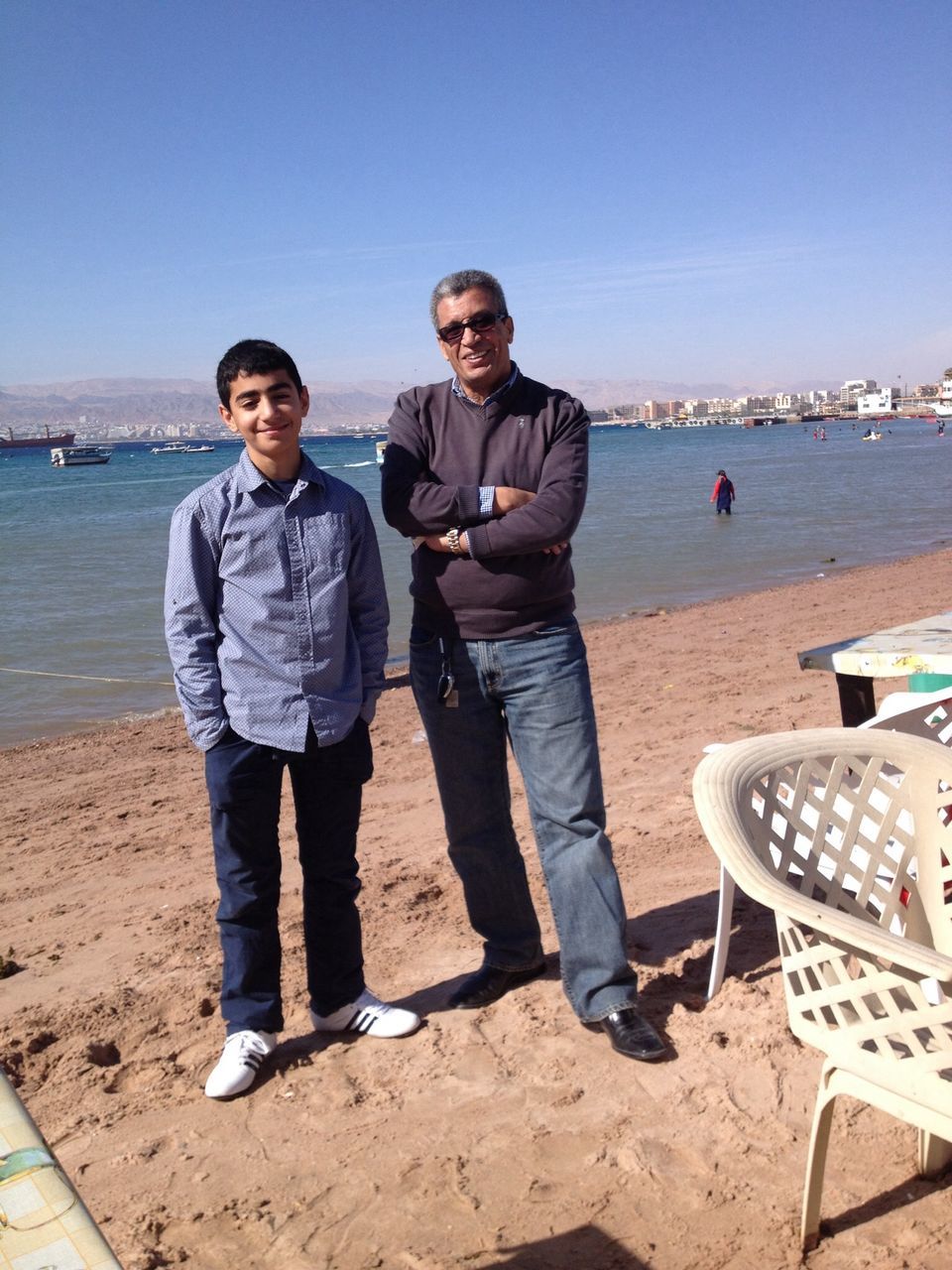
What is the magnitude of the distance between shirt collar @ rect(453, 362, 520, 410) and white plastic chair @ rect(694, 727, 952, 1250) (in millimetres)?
1308

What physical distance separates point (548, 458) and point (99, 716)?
27.2 ft

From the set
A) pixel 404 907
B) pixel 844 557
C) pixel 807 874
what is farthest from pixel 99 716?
pixel 844 557

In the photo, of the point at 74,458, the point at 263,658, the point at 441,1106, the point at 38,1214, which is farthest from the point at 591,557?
the point at 74,458

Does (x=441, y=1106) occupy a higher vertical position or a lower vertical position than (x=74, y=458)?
lower

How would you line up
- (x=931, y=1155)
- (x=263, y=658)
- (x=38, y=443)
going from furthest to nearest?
(x=38, y=443)
(x=263, y=658)
(x=931, y=1155)

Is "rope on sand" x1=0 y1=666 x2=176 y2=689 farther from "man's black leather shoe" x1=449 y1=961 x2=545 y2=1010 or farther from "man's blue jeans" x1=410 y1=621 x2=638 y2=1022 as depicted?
"man's blue jeans" x1=410 y1=621 x2=638 y2=1022

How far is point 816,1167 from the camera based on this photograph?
7.51 ft

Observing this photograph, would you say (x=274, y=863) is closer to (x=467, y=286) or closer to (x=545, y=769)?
(x=545, y=769)

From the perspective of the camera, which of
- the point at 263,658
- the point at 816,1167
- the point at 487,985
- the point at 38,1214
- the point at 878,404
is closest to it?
the point at 38,1214

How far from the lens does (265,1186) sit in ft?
8.74

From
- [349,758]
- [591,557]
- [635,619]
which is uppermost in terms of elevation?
[349,758]

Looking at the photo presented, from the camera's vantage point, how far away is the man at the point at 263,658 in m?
3.03

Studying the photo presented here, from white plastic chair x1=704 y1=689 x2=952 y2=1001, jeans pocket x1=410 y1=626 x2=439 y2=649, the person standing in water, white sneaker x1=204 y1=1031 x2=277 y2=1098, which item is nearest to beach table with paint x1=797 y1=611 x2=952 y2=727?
white plastic chair x1=704 y1=689 x2=952 y2=1001

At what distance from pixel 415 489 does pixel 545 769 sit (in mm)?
878
